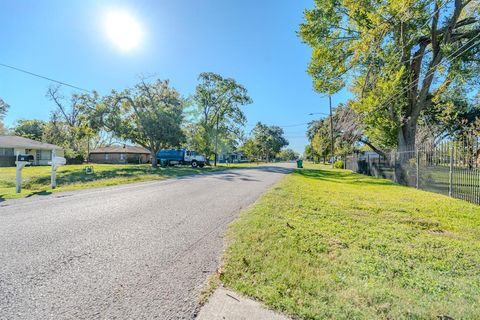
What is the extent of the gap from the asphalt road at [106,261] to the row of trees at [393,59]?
11758mm

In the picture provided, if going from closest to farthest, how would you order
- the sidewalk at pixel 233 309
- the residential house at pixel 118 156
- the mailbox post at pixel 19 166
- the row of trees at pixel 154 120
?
1. the sidewalk at pixel 233 309
2. the mailbox post at pixel 19 166
3. the row of trees at pixel 154 120
4. the residential house at pixel 118 156

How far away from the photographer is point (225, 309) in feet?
7.79

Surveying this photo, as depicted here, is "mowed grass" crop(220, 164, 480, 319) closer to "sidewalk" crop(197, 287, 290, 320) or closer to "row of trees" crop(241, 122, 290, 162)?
"sidewalk" crop(197, 287, 290, 320)

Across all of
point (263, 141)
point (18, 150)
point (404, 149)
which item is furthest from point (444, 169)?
point (263, 141)

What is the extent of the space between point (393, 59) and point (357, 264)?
14984mm

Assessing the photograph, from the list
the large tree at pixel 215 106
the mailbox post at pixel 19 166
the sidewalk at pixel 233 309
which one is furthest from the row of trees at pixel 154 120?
the sidewalk at pixel 233 309

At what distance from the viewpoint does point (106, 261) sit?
135 inches

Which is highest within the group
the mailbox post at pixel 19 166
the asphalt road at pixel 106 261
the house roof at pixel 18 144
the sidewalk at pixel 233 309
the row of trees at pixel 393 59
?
the row of trees at pixel 393 59

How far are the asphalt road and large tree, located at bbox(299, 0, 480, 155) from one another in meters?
12.1

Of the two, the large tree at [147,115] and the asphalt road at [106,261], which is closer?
the asphalt road at [106,261]

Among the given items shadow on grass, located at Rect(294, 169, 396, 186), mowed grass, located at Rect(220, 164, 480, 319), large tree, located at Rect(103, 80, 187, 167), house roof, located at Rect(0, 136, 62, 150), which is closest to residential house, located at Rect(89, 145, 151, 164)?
house roof, located at Rect(0, 136, 62, 150)

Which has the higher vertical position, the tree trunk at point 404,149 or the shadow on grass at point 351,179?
the tree trunk at point 404,149

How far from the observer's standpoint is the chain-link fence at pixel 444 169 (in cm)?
876

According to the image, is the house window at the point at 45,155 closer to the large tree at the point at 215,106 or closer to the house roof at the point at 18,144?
the house roof at the point at 18,144
